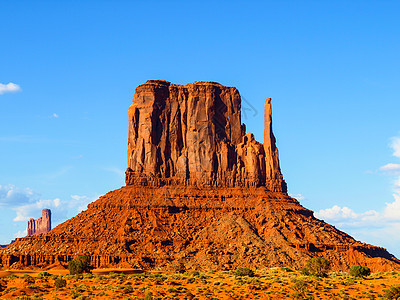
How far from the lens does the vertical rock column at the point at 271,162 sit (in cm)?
18188

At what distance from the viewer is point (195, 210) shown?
17275 cm

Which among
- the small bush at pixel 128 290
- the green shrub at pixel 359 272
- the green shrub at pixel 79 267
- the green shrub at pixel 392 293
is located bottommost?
the green shrub at pixel 392 293

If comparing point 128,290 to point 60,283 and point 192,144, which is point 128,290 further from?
point 192,144

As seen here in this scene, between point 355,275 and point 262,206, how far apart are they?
61.5 m

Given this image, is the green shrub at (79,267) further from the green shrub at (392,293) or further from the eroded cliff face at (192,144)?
the eroded cliff face at (192,144)

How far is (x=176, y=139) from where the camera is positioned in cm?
18475

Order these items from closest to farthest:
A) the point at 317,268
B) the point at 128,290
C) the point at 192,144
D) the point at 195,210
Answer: the point at 128,290, the point at 317,268, the point at 195,210, the point at 192,144

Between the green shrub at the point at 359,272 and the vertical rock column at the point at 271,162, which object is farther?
the vertical rock column at the point at 271,162

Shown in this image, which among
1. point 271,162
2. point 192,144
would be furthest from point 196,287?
point 192,144

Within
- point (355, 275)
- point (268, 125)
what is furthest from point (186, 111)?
point (355, 275)

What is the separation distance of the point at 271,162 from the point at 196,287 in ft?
283

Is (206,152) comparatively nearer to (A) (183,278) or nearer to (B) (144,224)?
(B) (144,224)

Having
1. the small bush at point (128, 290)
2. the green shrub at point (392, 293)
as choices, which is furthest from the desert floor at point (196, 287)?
the green shrub at point (392, 293)

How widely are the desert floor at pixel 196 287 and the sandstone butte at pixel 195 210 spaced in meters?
45.7
